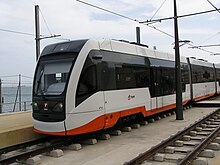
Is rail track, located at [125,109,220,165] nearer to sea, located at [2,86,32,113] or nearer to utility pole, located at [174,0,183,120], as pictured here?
utility pole, located at [174,0,183,120]

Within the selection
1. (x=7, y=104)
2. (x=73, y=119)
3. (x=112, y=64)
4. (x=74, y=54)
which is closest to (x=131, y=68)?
(x=112, y=64)

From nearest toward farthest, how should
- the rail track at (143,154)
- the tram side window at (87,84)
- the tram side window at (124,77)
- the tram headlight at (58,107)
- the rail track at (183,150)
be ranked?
1. the rail track at (183,150)
2. the rail track at (143,154)
3. the tram headlight at (58,107)
4. the tram side window at (87,84)
5. the tram side window at (124,77)

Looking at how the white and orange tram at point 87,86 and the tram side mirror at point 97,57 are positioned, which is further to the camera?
the tram side mirror at point 97,57

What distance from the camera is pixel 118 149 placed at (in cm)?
809

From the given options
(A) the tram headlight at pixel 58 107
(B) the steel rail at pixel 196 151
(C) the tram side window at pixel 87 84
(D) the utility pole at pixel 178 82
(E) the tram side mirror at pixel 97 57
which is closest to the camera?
(B) the steel rail at pixel 196 151

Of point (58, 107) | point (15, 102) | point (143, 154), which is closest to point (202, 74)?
point (15, 102)

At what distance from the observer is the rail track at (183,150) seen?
6479mm

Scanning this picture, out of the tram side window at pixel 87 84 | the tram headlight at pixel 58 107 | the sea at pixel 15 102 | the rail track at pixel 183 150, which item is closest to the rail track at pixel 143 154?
the rail track at pixel 183 150

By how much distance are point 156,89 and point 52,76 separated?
5731mm

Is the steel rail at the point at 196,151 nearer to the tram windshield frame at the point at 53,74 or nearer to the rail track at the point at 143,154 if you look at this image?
the rail track at the point at 143,154

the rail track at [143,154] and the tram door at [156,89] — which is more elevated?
the tram door at [156,89]

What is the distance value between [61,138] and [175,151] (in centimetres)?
393

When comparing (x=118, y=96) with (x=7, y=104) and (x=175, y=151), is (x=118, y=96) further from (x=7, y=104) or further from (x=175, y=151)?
(x=7, y=104)

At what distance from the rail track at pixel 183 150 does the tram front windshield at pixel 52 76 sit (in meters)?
3.09
